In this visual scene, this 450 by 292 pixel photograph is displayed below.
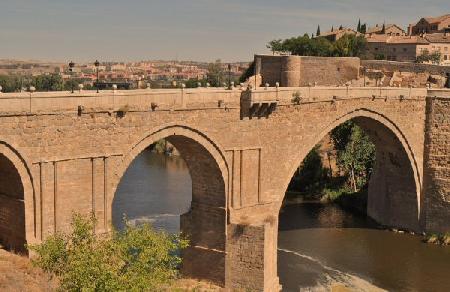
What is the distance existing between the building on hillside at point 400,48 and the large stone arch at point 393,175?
4083 centimetres

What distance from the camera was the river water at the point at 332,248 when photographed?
26297 mm

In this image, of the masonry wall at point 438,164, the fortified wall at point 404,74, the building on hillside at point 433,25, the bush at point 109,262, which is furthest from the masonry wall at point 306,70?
the building on hillside at point 433,25

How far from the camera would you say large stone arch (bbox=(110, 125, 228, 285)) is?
2247cm

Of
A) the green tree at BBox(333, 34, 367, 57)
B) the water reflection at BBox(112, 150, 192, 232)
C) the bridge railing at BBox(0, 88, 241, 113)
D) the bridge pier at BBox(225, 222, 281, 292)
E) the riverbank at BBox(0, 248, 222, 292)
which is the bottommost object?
the water reflection at BBox(112, 150, 192, 232)

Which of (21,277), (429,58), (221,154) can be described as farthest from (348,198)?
(429,58)

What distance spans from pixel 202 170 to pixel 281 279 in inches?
253

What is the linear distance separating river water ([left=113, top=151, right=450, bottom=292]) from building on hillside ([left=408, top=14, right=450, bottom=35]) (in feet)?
209

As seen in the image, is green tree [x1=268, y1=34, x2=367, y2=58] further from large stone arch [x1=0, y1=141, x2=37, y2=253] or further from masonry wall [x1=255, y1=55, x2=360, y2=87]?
large stone arch [x1=0, y1=141, x2=37, y2=253]

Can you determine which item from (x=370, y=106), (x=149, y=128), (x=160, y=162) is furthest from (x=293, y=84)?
(x=149, y=128)

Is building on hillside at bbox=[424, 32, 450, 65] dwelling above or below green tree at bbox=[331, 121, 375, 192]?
above

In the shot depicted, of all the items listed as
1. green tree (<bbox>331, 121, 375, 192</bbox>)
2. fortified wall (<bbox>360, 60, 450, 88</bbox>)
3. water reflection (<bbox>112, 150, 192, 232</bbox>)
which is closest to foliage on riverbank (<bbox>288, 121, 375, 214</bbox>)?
green tree (<bbox>331, 121, 375, 192</bbox>)

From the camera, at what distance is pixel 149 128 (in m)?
20.3

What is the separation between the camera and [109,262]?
13.8m

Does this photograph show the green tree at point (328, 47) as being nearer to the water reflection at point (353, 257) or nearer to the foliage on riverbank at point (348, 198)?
the foliage on riverbank at point (348, 198)
